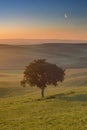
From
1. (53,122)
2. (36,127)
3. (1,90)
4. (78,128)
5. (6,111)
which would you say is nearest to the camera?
(78,128)

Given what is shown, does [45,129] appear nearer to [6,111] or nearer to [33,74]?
[6,111]

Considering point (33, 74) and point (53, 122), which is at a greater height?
point (33, 74)

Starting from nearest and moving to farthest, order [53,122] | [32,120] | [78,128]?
[78,128]
[53,122]
[32,120]

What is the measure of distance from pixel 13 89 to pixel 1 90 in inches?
156

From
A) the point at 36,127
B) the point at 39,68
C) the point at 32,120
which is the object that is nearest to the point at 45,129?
the point at 36,127

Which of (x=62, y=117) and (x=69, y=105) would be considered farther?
(x=69, y=105)

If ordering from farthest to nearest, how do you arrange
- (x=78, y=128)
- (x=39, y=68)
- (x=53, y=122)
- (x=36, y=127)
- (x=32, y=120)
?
(x=39, y=68) → (x=32, y=120) → (x=53, y=122) → (x=36, y=127) → (x=78, y=128)

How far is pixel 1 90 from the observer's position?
80812 millimetres

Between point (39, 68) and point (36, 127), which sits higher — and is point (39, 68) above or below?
above

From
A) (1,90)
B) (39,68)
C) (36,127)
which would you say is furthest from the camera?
(1,90)

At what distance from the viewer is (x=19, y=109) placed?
1747 inches

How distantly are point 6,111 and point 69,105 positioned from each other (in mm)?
8627

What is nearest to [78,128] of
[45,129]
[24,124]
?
[45,129]

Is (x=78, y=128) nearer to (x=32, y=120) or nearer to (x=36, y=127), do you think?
(x=36, y=127)
